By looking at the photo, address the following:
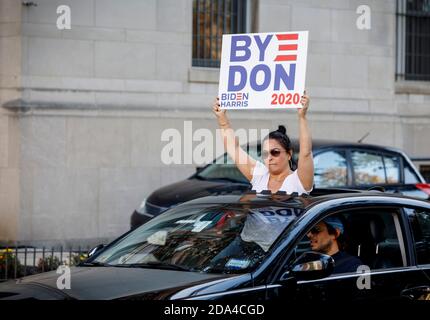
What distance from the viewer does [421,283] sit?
6.17 meters

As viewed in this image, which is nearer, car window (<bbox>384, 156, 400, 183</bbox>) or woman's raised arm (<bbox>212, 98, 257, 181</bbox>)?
woman's raised arm (<bbox>212, 98, 257, 181</bbox>)

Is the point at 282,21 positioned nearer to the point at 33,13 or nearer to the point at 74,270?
the point at 33,13

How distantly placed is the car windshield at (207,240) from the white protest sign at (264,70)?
1.81 m

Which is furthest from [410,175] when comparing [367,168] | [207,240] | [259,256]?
[259,256]

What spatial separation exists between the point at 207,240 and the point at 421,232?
1.59 m

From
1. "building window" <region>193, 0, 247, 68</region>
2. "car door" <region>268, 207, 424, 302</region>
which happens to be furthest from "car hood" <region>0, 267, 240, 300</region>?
"building window" <region>193, 0, 247, 68</region>

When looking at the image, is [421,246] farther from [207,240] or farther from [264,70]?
[264,70]

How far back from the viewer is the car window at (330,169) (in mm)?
12109

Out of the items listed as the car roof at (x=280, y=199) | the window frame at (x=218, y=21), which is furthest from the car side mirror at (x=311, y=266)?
the window frame at (x=218, y=21)

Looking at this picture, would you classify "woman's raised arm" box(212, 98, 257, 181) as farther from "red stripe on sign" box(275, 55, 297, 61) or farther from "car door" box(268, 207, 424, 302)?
"car door" box(268, 207, 424, 302)

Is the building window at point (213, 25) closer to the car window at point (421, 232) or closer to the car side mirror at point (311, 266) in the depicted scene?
the car window at point (421, 232)

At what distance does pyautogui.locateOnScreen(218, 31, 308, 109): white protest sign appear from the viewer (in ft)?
26.0
